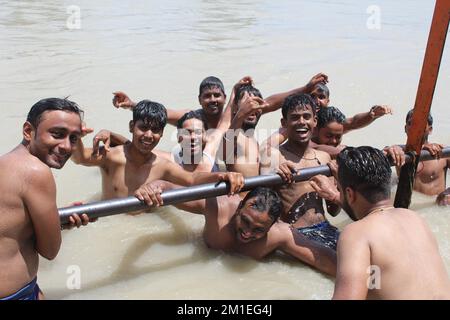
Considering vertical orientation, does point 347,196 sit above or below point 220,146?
above

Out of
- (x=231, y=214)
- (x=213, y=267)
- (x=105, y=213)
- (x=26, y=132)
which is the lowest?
(x=213, y=267)

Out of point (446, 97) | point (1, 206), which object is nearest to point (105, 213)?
point (1, 206)

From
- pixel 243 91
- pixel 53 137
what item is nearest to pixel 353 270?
pixel 53 137

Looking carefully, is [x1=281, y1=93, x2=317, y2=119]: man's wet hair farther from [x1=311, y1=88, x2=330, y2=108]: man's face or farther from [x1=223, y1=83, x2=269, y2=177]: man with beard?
[x1=311, y1=88, x2=330, y2=108]: man's face

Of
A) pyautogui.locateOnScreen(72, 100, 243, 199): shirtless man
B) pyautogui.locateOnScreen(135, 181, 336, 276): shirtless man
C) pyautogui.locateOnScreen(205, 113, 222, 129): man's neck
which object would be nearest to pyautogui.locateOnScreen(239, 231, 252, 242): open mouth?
pyautogui.locateOnScreen(135, 181, 336, 276): shirtless man

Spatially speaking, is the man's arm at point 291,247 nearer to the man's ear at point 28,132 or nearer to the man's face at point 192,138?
the man's face at point 192,138

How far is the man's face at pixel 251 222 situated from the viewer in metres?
3.00

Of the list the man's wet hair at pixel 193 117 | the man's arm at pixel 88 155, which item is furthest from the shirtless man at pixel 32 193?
the man's wet hair at pixel 193 117

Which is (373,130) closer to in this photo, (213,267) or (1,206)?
(213,267)

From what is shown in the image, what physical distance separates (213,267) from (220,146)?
1.34 m

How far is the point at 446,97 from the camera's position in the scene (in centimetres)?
793

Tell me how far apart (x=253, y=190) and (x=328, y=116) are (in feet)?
4.80

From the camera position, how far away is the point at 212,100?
4688 mm

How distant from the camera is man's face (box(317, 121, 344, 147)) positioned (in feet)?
13.9
